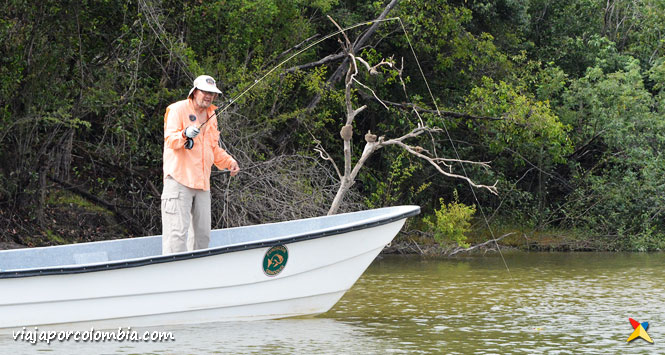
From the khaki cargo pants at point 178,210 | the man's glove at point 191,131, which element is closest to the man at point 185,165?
the khaki cargo pants at point 178,210

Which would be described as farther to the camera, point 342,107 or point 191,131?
point 342,107

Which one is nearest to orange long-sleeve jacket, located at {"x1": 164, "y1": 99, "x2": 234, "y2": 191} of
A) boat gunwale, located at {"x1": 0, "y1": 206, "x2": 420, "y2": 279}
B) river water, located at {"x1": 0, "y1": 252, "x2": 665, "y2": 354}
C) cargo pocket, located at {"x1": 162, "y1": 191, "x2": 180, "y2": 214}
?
cargo pocket, located at {"x1": 162, "y1": 191, "x2": 180, "y2": 214}

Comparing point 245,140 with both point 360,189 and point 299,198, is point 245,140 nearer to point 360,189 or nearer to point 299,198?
point 299,198

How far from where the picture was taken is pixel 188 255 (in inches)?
294

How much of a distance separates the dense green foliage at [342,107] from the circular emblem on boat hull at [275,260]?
4588 mm

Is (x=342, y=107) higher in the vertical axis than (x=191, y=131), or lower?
higher

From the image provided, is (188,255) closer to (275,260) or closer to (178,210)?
(178,210)

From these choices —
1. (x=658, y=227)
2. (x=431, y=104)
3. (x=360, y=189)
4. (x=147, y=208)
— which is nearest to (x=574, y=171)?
(x=658, y=227)

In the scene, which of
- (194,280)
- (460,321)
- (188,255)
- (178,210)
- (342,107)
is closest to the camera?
(188,255)

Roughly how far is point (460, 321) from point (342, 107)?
23.6ft

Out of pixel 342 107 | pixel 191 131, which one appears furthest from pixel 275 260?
pixel 342 107

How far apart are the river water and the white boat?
0.16 metres

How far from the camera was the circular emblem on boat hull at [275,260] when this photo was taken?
305 inches

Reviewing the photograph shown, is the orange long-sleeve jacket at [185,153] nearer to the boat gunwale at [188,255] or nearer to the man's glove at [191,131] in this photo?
the man's glove at [191,131]
